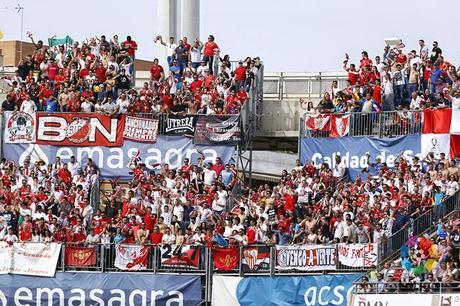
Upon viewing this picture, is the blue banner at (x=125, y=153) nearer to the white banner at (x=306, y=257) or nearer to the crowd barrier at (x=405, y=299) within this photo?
the white banner at (x=306, y=257)

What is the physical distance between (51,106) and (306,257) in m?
10.9

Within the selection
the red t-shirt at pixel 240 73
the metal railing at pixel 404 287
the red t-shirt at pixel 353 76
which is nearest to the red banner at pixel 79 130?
the red t-shirt at pixel 240 73

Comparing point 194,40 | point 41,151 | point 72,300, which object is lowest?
point 72,300

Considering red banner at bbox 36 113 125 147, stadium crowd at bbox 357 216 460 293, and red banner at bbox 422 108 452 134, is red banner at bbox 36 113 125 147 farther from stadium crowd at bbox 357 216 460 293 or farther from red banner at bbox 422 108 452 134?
stadium crowd at bbox 357 216 460 293

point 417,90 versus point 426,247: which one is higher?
point 417,90

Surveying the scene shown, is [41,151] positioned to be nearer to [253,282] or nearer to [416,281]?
[253,282]

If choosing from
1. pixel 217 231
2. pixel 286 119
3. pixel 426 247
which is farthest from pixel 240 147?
pixel 426 247

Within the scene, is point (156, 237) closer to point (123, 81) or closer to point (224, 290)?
Answer: point (224, 290)

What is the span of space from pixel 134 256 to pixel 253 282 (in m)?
3.15

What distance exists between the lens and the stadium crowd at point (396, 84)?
127ft

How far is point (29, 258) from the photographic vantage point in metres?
38.4

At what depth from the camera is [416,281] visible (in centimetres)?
3194

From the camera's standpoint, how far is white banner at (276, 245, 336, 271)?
3497 cm

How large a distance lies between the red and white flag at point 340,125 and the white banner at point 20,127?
849cm
